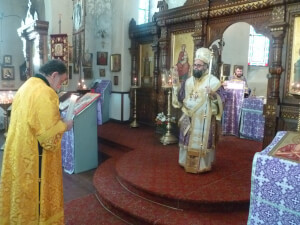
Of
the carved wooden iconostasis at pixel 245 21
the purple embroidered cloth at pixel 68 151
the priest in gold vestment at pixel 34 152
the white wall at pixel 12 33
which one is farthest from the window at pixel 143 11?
the priest in gold vestment at pixel 34 152

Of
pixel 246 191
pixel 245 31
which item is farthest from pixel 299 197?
pixel 245 31

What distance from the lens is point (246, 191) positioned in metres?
3.66

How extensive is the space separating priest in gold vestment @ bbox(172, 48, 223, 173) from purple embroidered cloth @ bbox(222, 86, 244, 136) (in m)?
3.28

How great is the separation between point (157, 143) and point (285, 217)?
421 cm

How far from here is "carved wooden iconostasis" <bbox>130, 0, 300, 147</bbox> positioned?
190 inches

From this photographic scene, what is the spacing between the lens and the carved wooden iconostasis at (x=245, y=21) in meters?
4.84

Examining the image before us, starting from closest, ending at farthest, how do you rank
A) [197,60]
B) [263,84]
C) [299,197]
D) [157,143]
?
[299,197] < [197,60] < [157,143] < [263,84]

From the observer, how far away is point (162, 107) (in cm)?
756

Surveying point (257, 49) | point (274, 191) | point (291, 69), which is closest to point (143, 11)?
point (257, 49)

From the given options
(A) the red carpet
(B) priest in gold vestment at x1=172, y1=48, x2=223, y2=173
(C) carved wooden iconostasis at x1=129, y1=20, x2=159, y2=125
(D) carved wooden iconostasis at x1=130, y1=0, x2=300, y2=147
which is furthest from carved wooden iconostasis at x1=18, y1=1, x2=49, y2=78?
(B) priest in gold vestment at x1=172, y1=48, x2=223, y2=173

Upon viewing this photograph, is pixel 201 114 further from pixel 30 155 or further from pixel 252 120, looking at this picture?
pixel 252 120

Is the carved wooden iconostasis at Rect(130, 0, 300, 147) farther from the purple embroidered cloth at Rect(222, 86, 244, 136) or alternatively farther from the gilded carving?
the purple embroidered cloth at Rect(222, 86, 244, 136)

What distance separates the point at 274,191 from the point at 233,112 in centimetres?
544

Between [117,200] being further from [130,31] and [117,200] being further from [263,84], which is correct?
[263,84]
